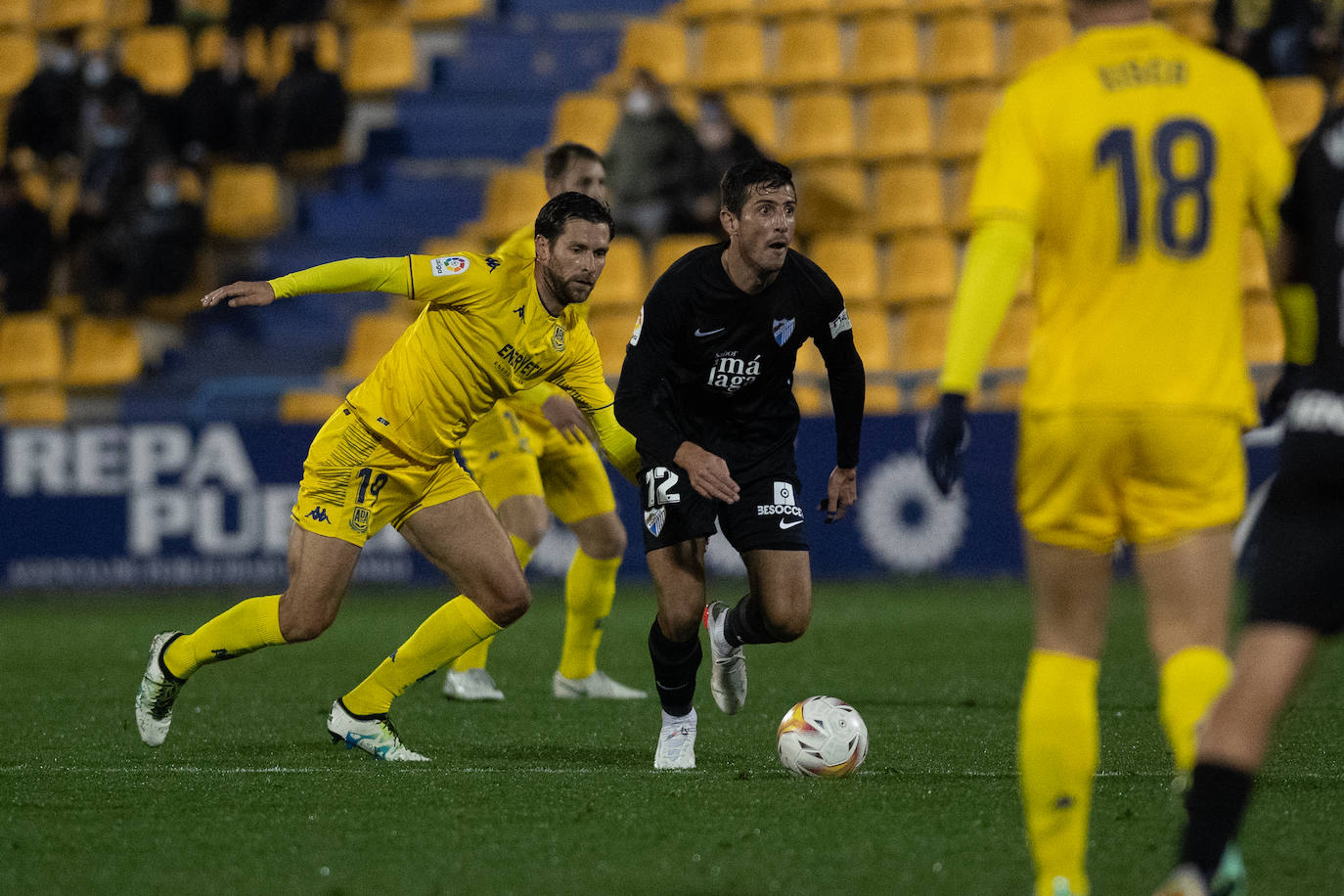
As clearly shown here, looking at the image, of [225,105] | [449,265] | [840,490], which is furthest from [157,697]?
[225,105]

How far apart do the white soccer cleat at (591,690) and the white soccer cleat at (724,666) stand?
1.46m

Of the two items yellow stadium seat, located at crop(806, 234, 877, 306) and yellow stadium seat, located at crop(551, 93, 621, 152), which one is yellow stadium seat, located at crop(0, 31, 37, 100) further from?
yellow stadium seat, located at crop(806, 234, 877, 306)

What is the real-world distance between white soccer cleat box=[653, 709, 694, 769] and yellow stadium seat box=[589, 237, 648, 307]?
900 centimetres

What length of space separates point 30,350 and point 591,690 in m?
9.46

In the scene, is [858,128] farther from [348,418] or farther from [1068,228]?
[1068,228]

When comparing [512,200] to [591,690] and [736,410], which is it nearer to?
[591,690]

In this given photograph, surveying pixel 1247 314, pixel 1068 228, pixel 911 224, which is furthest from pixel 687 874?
pixel 911 224

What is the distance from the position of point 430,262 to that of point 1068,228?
3.10m

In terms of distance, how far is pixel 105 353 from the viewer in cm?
1620

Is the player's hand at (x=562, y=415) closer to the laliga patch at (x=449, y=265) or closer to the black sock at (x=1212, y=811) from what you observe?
the laliga patch at (x=449, y=265)

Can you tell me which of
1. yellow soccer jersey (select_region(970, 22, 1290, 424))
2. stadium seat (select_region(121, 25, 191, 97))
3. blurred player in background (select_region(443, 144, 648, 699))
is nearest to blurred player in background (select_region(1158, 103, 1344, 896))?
yellow soccer jersey (select_region(970, 22, 1290, 424))

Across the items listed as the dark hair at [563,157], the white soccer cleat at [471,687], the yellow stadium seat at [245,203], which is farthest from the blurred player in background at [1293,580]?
the yellow stadium seat at [245,203]

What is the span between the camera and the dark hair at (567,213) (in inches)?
251

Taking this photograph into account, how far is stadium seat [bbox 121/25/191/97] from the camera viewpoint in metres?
19.1
